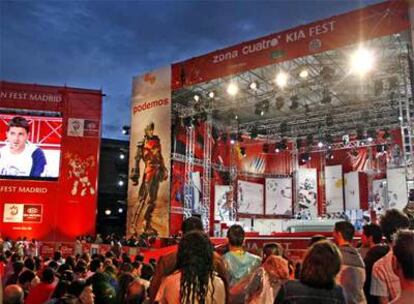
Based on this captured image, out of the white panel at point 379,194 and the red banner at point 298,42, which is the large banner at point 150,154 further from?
A: the white panel at point 379,194

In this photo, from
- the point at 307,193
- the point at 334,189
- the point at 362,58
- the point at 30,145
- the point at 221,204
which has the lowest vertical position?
the point at 221,204

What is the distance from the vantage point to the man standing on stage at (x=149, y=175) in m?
14.8

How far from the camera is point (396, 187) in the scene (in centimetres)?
1695

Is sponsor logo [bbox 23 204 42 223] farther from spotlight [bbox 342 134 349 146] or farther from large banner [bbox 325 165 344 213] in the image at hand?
spotlight [bbox 342 134 349 146]

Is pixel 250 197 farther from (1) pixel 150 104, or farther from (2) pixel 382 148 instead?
(1) pixel 150 104

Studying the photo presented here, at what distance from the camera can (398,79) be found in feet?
44.3

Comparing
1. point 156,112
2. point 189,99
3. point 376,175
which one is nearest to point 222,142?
point 189,99

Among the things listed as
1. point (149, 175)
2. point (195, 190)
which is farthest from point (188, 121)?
point (195, 190)

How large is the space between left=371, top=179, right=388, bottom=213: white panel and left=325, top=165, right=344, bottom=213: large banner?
1.44 m

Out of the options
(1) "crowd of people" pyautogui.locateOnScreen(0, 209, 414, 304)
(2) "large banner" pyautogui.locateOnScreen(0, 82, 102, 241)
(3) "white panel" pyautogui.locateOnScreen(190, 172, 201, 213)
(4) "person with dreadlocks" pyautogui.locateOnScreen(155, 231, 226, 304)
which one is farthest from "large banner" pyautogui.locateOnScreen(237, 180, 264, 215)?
(4) "person with dreadlocks" pyautogui.locateOnScreen(155, 231, 226, 304)

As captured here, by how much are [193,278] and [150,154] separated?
1285cm

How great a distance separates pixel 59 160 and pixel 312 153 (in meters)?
10.8

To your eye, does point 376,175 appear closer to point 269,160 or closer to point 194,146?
point 269,160

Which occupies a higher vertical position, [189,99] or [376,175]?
[189,99]
